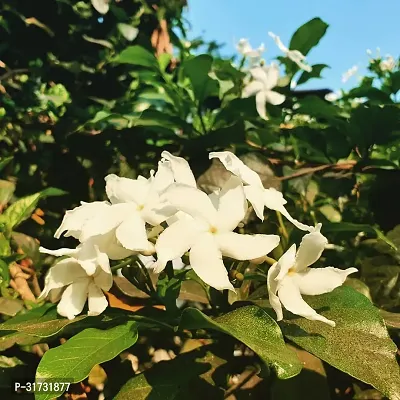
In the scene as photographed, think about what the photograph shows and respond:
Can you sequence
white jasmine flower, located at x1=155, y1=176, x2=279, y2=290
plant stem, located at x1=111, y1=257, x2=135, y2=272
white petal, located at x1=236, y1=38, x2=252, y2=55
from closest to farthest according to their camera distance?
white jasmine flower, located at x1=155, y1=176, x2=279, y2=290
plant stem, located at x1=111, y1=257, x2=135, y2=272
white petal, located at x1=236, y1=38, x2=252, y2=55

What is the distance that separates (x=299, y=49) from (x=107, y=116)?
50 centimetres

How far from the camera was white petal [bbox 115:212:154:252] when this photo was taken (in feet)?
2.09

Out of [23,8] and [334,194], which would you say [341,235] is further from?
[23,8]

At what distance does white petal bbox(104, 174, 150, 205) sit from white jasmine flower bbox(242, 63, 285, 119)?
0.50 meters

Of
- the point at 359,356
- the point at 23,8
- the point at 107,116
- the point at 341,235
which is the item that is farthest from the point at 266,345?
the point at 23,8

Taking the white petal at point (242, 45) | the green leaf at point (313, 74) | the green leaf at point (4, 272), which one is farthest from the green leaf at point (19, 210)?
the white petal at point (242, 45)

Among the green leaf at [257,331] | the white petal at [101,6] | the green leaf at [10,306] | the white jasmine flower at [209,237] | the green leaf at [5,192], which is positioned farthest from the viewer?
the white petal at [101,6]

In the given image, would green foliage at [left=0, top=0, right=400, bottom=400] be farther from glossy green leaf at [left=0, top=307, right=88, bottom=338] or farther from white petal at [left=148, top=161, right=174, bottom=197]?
white petal at [left=148, top=161, right=174, bottom=197]

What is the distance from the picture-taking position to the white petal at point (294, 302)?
23.8 inches

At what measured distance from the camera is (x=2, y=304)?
0.94 m

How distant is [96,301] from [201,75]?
0.61 metres

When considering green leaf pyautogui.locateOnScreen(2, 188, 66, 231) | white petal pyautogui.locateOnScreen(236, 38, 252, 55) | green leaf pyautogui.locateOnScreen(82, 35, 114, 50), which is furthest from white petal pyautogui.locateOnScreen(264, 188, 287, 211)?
white petal pyautogui.locateOnScreen(236, 38, 252, 55)

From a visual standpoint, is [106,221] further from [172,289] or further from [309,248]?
[309,248]

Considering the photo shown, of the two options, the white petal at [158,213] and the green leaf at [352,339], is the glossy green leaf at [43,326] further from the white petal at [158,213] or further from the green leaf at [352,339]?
the green leaf at [352,339]
